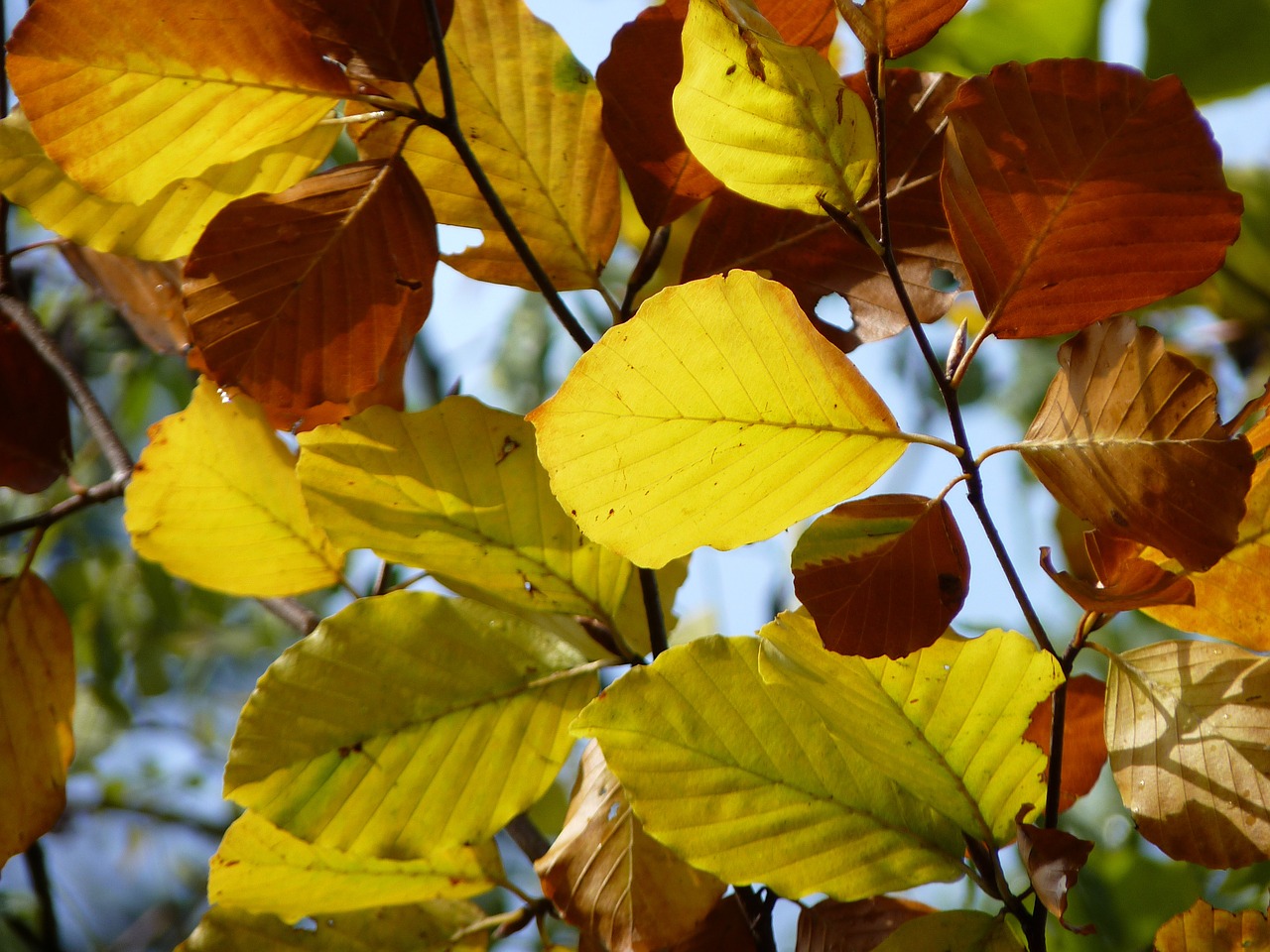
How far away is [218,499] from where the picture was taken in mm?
516

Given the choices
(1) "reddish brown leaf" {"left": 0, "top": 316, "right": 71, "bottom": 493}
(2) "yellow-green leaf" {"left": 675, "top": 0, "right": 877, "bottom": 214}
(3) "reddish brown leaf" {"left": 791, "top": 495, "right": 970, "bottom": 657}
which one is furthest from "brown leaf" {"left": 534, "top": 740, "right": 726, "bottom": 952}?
(1) "reddish brown leaf" {"left": 0, "top": 316, "right": 71, "bottom": 493}

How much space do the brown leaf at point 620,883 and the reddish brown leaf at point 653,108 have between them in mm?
238

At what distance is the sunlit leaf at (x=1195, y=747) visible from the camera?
1.20 ft

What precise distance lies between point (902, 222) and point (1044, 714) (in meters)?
0.22

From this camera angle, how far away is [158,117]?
1.31 feet

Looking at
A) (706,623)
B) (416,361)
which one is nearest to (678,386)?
(706,623)

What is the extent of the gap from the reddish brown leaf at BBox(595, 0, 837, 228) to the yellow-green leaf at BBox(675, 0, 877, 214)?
0.10 m

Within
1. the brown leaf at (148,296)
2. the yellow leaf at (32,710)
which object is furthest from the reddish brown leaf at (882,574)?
the brown leaf at (148,296)

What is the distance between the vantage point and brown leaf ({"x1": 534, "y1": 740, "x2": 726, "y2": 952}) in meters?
0.43

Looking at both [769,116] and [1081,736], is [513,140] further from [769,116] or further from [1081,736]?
[1081,736]

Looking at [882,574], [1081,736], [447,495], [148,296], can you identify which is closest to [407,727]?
[447,495]

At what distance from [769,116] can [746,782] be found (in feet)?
0.75

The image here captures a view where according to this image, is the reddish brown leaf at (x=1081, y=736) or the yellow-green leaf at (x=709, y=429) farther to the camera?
the reddish brown leaf at (x=1081, y=736)

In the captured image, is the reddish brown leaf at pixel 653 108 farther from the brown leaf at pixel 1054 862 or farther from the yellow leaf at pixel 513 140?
the brown leaf at pixel 1054 862
